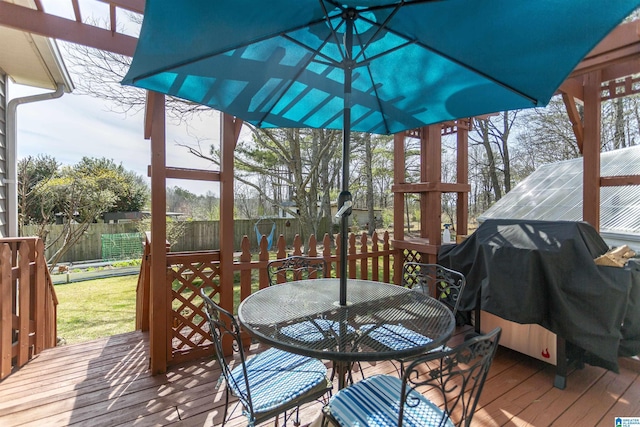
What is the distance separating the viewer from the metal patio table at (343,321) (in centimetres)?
117

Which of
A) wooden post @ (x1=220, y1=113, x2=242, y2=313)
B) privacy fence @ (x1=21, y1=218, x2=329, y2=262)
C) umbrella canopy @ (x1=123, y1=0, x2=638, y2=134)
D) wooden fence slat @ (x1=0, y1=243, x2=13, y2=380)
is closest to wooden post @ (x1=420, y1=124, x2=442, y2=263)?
umbrella canopy @ (x1=123, y1=0, x2=638, y2=134)

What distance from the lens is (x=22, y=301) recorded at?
2.48m

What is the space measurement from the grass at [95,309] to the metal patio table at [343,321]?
4.13m

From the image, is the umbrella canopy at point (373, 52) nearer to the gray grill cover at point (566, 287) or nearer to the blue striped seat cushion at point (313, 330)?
the gray grill cover at point (566, 287)

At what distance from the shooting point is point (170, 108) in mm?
5316

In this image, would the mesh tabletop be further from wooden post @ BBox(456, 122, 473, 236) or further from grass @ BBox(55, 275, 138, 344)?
grass @ BBox(55, 275, 138, 344)

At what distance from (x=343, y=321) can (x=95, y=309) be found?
6128 millimetres

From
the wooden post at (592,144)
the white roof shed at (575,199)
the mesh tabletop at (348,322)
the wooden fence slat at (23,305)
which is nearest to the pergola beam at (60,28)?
the wooden fence slat at (23,305)

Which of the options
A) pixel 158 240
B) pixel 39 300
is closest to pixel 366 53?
pixel 158 240

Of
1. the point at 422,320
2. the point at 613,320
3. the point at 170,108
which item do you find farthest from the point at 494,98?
the point at 170,108

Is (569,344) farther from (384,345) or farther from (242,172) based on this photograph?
(242,172)

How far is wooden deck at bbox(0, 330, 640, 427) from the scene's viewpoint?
1.81 metres

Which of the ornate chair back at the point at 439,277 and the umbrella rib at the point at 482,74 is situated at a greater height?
the umbrella rib at the point at 482,74

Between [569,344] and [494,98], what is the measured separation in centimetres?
189
